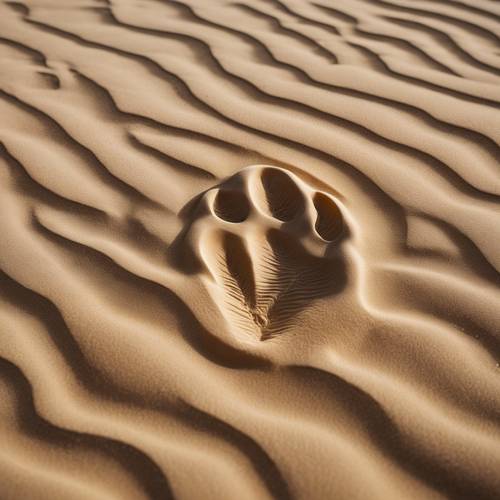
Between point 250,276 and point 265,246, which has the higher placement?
point 265,246

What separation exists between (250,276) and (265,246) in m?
0.11

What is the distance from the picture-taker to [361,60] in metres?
2.48

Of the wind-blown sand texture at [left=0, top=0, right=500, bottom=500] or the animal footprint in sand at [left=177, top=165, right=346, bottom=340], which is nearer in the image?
the wind-blown sand texture at [left=0, top=0, right=500, bottom=500]

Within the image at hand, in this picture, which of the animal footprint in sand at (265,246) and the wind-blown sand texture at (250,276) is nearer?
the wind-blown sand texture at (250,276)

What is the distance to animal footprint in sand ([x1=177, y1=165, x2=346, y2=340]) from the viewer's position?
4.59 ft

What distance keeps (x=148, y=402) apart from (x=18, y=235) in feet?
2.15

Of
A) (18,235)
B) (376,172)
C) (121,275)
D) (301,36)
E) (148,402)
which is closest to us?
(148,402)

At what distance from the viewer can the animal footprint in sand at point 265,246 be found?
4.59 ft

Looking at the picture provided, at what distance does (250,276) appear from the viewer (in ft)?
4.79

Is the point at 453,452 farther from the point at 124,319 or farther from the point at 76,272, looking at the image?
the point at 76,272

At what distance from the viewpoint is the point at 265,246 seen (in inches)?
60.5

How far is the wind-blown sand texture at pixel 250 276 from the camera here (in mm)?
1132

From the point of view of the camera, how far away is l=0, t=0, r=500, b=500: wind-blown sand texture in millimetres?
1132

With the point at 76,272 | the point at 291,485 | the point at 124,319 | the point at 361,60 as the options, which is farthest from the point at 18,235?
the point at 361,60
